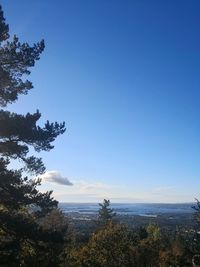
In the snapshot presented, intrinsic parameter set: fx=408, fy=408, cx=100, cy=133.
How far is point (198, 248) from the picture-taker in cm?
6881

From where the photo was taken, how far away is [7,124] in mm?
23500

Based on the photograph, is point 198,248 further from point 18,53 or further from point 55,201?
point 18,53

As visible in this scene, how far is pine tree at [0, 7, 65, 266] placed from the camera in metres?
23.5

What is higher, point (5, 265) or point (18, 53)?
point (18, 53)

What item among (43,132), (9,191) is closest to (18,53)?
(43,132)

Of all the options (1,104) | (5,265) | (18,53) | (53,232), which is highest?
(18,53)

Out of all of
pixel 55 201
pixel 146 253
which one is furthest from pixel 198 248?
pixel 55 201

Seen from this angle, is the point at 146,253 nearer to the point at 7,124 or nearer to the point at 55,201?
the point at 55,201

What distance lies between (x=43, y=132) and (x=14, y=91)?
309 cm

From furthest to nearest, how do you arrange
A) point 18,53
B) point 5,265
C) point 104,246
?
point 104,246, point 18,53, point 5,265

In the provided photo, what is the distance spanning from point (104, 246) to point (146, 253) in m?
8.80

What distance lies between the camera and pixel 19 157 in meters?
24.5

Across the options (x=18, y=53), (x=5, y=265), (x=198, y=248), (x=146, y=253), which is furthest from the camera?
(x=198, y=248)

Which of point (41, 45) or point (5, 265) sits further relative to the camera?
point (41, 45)
